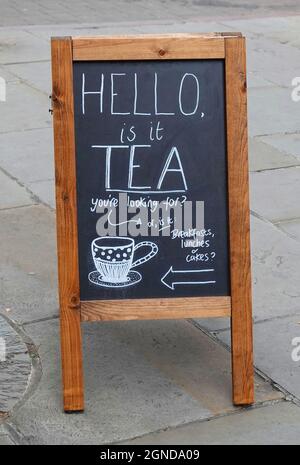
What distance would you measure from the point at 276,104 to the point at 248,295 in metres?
4.96

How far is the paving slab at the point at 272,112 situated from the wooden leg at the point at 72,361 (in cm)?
430

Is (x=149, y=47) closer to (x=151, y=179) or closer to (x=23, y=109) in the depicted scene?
(x=151, y=179)

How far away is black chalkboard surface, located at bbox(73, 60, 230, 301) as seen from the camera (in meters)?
4.28

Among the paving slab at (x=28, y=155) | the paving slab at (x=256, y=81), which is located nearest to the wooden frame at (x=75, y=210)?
the paving slab at (x=28, y=155)

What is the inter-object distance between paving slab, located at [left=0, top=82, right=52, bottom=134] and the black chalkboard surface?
162 inches

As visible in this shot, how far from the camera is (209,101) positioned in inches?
169

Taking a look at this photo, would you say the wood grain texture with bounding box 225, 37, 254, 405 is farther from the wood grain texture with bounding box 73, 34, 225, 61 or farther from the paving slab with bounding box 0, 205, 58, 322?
the paving slab with bounding box 0, 205, 58, 322

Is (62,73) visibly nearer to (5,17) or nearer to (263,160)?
(263,160)

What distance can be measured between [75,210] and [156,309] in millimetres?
590

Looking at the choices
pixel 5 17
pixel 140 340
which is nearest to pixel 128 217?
pixel 140 340

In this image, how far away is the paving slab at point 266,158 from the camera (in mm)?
7566

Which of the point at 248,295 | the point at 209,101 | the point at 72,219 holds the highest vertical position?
the point at 209,101

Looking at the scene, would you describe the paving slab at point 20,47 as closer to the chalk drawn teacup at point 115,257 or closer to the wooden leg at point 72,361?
the chalk drawn teacup at point 115,257

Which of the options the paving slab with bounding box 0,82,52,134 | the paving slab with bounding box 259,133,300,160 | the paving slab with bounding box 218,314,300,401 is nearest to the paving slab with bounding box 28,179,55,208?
the paving slab with bounding box 0,82,52,134
